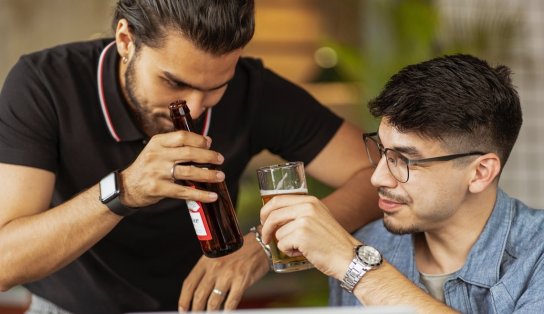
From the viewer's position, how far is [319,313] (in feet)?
3.08

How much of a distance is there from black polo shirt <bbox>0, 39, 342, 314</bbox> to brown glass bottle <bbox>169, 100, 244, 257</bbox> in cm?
31

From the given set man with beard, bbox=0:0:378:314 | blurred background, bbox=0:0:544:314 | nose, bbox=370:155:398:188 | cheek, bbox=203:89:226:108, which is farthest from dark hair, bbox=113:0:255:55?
blurred background, bbox=0:0:544:314

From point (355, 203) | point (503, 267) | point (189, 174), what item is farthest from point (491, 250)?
point (189, 174)

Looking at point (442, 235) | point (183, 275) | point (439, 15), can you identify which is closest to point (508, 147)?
point (442, 235)

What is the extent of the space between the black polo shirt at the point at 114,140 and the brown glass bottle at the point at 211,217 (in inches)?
12.1

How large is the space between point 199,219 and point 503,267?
0.63 meters

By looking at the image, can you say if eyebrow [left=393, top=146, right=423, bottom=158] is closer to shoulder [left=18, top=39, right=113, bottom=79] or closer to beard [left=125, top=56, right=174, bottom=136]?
beard [left=125, top=56, right=174, bottom=136]

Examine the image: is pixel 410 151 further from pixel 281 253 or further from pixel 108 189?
pixel 108 189

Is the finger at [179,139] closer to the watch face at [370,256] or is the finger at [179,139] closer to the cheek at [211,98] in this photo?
the cheek at [211,98]

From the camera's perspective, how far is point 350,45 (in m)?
5.07

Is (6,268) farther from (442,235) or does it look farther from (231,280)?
(442,235)

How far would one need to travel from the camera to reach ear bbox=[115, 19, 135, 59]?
183cm

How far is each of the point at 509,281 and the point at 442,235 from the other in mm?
207

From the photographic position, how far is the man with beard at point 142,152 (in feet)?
5.42
